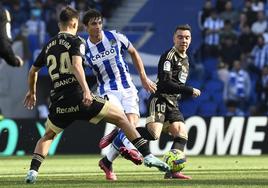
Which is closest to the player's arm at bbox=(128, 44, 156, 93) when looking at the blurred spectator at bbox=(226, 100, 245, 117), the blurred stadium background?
the blurred stadium background

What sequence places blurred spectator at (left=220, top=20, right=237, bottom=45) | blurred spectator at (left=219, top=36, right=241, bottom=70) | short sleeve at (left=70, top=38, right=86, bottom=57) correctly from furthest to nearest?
blurred spectator at (left=220, top=20, right=237, bottom=45)
blurred spectator at (left=219, top=36, right=241, bottom=70)
short sleeve at (left=70, top=38, right=86, bottom=57)

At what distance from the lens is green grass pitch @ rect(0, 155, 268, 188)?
11.3 metres

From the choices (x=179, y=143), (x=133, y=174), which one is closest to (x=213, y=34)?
(x=133, y=174)

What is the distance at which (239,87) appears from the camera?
1009 inches

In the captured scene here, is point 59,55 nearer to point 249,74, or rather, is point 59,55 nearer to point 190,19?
point 249,74

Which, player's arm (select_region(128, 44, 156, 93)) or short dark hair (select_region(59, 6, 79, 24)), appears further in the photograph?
player's arm (select_region(128, 44, 156, 93))

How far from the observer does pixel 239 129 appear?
21.0 m

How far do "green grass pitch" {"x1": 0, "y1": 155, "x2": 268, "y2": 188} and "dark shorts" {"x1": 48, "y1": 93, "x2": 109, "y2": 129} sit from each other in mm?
752

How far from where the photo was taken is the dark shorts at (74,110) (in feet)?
37.4

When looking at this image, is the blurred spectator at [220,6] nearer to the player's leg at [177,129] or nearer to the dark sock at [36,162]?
the player's leg at [177,129]

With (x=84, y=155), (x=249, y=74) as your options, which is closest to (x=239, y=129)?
(x=84, y=155)

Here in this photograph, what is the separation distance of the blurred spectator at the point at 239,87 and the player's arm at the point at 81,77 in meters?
14.7

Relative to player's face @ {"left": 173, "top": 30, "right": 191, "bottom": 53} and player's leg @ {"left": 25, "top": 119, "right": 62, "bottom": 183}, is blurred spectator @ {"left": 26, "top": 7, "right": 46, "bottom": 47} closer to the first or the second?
player's face @ {"left": 173, "top": 30, "right": 191, "bottom": 53}

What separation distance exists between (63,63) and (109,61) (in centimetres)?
170
